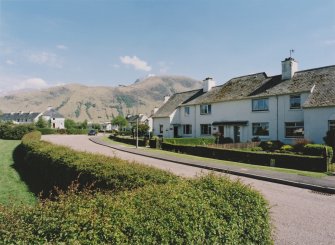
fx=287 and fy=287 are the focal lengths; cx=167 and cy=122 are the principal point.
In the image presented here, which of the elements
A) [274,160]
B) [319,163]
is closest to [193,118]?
[274,160]

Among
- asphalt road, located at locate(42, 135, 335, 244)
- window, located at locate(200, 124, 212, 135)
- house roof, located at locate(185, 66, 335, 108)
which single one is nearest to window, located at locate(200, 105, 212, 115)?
house roof, located at locate(185, 66, 335, 108)

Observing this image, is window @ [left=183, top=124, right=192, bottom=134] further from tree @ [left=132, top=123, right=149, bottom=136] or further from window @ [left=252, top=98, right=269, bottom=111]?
window @ [left=252, top=98, right=269, bottom=111]

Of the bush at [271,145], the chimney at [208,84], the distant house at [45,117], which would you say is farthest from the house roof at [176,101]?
the distant house at [45,117]

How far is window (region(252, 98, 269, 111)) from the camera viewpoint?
1347 inches

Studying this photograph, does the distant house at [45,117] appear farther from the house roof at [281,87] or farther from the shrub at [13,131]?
the house roof at [281,87]

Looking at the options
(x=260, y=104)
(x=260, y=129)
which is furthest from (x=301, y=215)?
(x=260, y=104)

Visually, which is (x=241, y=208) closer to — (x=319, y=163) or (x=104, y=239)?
(x=104, y=239)

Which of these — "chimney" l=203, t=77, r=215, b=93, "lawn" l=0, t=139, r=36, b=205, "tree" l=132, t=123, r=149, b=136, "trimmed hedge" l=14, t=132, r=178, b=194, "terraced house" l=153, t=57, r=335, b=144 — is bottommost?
"lawn" l=0, t=139, r=36, b=205

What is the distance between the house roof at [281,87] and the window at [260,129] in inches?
141

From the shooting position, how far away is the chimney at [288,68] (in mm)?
34531

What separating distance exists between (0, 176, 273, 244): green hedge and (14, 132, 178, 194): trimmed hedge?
2.07 m

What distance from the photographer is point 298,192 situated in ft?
42.1

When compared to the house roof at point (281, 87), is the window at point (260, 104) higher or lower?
lower

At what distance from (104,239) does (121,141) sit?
45063 millimetres
